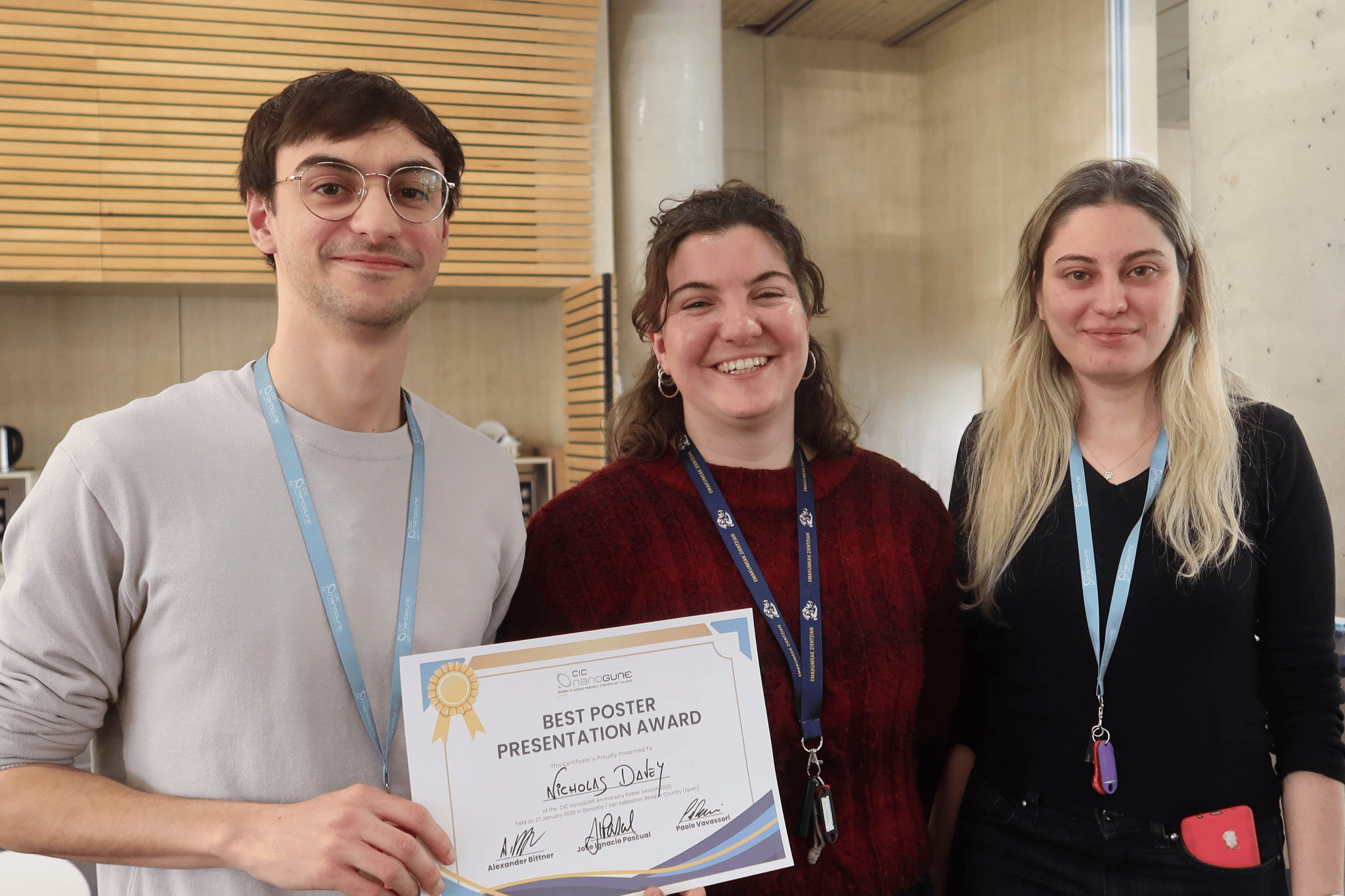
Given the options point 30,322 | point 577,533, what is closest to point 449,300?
point 30,322

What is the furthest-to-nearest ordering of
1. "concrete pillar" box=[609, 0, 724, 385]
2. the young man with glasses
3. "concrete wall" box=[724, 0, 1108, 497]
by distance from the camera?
1. "concrete wall" box=[724, 0, 1108, 497]
2. "concrete pillar" box=[609, 0, 724, 385]
3. the young man with glasses

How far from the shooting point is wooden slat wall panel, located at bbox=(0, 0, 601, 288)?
5109mm

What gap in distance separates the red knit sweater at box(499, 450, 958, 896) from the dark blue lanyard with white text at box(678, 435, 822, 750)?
0.02m

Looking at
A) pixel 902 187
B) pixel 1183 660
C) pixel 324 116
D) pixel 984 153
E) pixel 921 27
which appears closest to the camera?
pixel 324 116

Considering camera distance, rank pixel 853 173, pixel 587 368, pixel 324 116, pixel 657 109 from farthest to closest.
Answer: pixel 853 173, pixel 657 109, pixel 587 368, pixel 324 116

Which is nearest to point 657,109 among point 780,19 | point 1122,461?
point 780,19

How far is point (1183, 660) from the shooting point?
1.69m

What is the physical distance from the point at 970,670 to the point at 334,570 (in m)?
1.27

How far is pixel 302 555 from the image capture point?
1334 mm

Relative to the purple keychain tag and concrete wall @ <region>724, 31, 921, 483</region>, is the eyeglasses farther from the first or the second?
concrete wall @ <region>724, 31, 921, 483</region>

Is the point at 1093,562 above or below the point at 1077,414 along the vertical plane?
below
